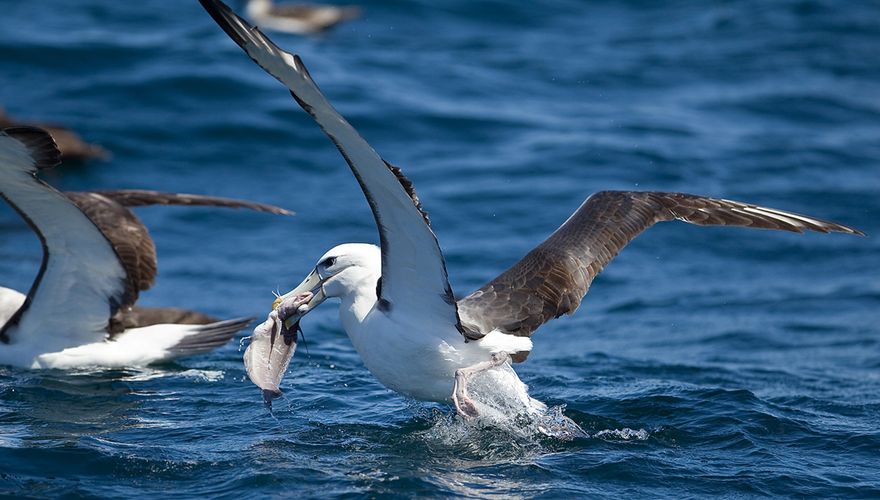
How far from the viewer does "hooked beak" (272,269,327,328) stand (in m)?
7.91

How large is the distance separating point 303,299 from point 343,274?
41 cm

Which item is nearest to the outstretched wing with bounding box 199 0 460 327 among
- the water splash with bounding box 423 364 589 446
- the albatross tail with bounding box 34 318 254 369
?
the water splash with bounding box 423 364 589 446

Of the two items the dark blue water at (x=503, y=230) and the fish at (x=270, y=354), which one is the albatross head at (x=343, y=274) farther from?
the dark blue water at (x=503, y=230)

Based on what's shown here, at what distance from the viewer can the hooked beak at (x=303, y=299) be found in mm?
7906

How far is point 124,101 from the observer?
18.4 meters

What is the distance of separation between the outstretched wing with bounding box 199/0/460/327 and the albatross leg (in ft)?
1.03

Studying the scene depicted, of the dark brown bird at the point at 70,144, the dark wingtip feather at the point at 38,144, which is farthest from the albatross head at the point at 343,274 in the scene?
the dark brown bird at the point at 70,144

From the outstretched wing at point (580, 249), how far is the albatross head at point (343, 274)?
Answer: 2.18 feet

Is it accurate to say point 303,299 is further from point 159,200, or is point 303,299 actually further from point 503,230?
point 503,230

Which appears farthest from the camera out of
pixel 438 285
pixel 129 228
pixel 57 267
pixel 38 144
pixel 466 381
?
pixel 129 228

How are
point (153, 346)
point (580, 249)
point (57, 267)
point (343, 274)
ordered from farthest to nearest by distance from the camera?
1. point (153, 346)
2. point (57, 267)
3. point (580, 249)
4. point (343, 274)

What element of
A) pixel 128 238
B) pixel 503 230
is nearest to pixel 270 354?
pixel 128 238

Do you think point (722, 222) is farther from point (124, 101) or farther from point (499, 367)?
point (124, 101)

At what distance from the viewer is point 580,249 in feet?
28.5
